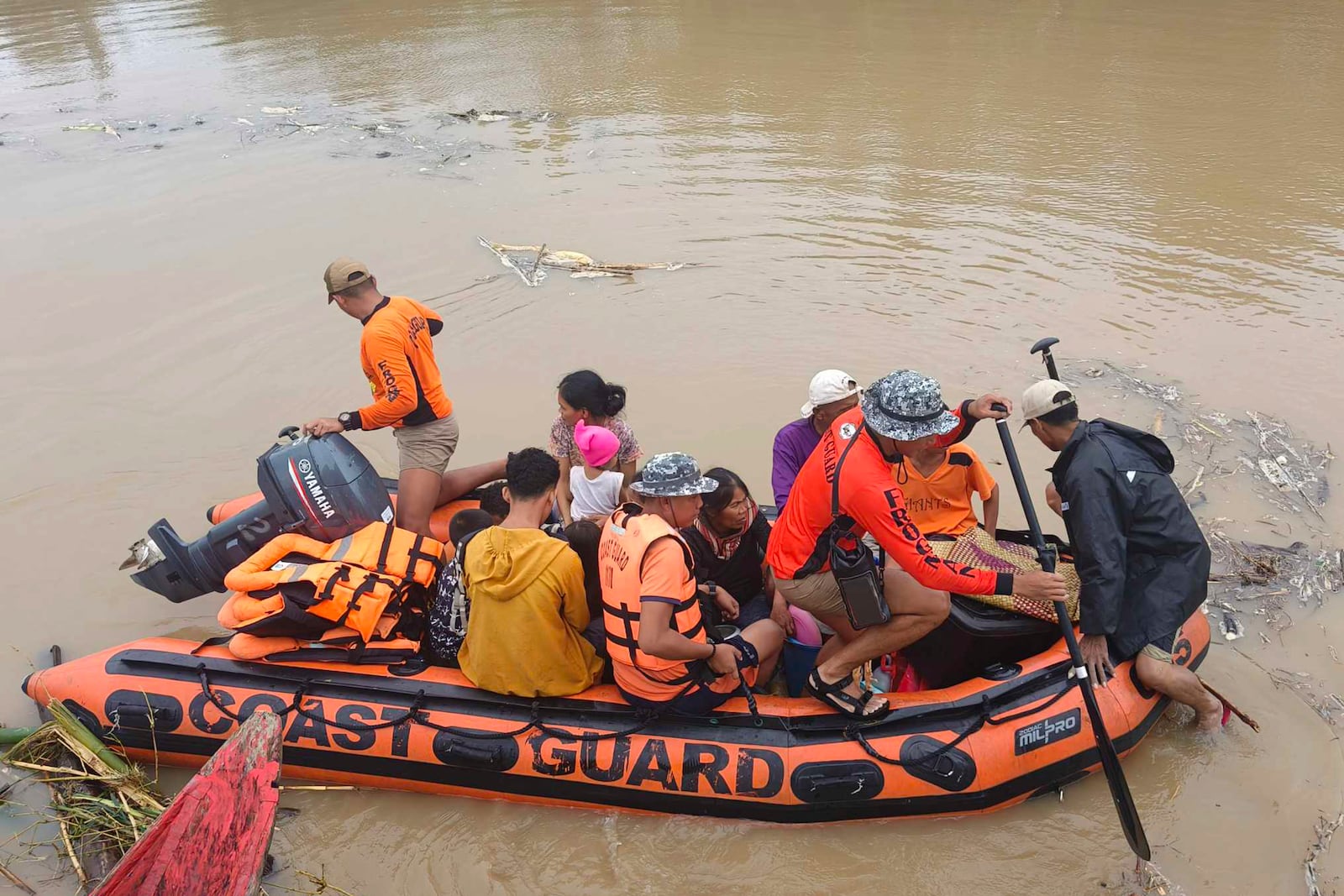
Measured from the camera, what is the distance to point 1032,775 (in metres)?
3.52

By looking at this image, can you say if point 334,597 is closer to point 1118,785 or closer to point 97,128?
point 1118,785

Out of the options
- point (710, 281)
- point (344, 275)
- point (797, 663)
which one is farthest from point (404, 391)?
point (710, 281)

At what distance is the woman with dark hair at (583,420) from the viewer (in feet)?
14.0

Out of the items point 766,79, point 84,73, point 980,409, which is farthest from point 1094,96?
point 84,73

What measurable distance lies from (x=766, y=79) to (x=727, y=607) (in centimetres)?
1136

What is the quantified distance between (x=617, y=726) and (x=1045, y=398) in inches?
78.8

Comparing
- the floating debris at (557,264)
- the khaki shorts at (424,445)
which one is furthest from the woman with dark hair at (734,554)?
the floating debris at (557,264)

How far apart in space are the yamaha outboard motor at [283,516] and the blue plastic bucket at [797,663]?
181 centimetres

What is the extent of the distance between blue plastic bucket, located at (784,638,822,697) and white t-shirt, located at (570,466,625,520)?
3.51ft

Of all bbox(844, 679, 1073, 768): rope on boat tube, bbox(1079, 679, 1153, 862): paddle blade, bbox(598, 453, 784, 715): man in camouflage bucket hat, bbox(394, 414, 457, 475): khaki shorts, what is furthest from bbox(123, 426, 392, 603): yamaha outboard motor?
bbox(1079, 679, 1153, 862): paddle blade

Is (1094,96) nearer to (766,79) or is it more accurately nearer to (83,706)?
(766,79)

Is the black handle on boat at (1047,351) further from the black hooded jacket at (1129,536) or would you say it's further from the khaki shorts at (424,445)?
the khaki shorts at (424,445)

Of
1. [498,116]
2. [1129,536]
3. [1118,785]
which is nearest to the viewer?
[1118,785]

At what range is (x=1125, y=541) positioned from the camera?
3436 millimetres
